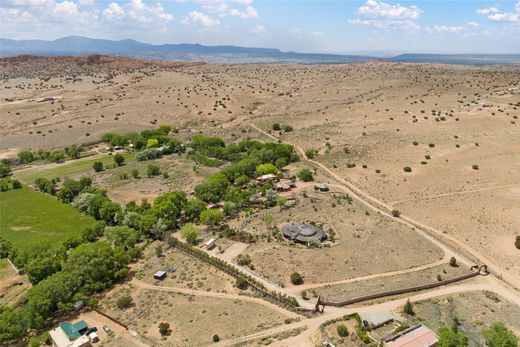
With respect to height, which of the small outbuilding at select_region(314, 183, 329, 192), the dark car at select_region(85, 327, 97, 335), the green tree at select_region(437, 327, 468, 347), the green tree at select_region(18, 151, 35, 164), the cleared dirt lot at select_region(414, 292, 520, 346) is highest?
the small outbuilding at select_region(314, 183, 329, 192)

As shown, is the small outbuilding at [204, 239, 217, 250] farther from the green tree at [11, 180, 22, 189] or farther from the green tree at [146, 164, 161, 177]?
the green tree at [11, 180, 22, 189]

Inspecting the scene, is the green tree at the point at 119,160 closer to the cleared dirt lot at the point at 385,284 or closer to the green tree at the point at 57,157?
the green tree at the point at 57,157

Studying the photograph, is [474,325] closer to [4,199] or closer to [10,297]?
[10,297]

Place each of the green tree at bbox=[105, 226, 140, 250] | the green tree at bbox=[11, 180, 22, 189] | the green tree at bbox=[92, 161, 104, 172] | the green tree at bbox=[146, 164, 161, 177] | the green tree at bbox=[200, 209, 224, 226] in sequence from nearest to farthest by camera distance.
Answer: the green tree at bbox=[105, 226, 140, 250] < the green tree at bbox=[200, 209, 224, 226] < the green tree at bbox=[11, 180, 22, 189] < the green tree at bbox=[146, 164, 161, 177] < the green tree at bbox=[92, 161, 104, 172]

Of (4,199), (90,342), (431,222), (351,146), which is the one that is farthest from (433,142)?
(4,199)

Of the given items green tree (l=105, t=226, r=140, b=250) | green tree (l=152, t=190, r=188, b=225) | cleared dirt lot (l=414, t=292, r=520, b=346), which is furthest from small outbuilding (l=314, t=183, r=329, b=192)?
green tree (l=105, t=226, r=140, b=250)

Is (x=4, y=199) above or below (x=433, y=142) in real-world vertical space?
below

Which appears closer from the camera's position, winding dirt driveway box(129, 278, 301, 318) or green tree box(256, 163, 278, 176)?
winding dirt driveway box(129, 278, 301, 318)
